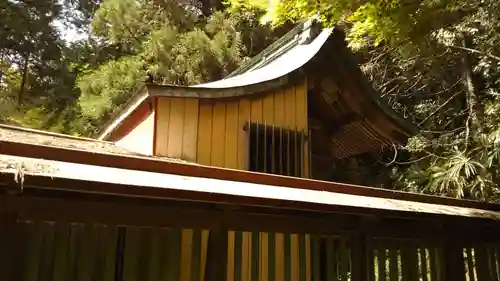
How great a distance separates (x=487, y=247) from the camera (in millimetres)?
5453

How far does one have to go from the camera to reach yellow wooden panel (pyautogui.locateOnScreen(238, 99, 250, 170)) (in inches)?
247

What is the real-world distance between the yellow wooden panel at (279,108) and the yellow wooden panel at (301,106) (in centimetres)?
23

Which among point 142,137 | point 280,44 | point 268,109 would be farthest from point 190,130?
point 280,44

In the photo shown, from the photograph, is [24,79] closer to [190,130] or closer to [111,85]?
[111,85]

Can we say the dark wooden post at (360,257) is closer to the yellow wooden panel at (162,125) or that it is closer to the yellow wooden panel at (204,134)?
the yellow wooden panel at (204,134)

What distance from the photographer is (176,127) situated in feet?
19.5

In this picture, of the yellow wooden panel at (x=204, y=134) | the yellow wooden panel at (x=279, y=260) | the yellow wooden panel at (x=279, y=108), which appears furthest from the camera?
the yellow wooden panel at (x=279, y=108)

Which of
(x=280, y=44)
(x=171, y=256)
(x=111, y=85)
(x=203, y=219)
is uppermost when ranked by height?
(x=111, y=85)

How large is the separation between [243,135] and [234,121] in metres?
0.22

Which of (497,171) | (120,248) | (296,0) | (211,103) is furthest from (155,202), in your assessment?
(497,171)

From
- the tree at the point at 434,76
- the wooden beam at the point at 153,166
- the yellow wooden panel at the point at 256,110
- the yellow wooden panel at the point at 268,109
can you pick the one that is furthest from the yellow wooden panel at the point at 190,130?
the wooden beam at the point at 153,166

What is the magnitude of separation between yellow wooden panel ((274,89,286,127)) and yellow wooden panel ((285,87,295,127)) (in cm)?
5

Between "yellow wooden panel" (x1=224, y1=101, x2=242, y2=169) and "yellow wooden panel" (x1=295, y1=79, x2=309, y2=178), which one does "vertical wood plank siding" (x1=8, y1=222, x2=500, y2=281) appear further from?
"yellow wooden panel" (x1=295, y1=79, x2=309, y2=178)

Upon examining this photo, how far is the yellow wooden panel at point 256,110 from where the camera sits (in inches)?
255
